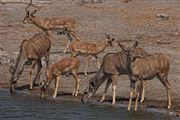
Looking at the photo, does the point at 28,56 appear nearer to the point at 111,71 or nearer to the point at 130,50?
the point at 111,71

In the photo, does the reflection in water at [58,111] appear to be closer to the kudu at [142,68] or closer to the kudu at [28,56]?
the kudu at [142,68]

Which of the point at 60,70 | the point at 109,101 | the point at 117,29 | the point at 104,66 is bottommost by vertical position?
the point at 109,101

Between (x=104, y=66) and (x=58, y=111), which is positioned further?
→ (x=104, y=66)

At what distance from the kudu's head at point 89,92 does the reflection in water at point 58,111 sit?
31 centimetres

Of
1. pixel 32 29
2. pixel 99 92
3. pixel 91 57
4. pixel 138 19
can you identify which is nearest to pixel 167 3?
pixel 138 19

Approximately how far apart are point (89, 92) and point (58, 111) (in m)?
1.62

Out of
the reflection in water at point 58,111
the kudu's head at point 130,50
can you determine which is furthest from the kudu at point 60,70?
the kudu's head at point 130,50

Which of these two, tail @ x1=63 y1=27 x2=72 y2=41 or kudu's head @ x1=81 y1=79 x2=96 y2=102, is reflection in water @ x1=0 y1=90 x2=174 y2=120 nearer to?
kudu's head @ x1=81 y1=79 x2=96 y2=102

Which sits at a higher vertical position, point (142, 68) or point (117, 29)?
point (117, 29)

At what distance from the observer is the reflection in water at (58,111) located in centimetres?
1449

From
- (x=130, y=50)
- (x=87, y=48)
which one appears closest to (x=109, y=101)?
(x=130, y=50)

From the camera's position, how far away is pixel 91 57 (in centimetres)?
1984

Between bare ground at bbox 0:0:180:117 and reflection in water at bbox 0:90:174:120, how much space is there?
981mm

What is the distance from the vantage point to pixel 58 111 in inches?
594
